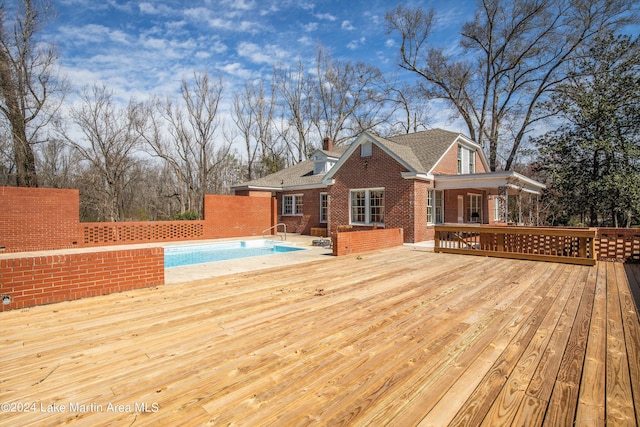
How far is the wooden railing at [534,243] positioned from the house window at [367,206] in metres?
4.36

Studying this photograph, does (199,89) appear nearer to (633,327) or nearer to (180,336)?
(180,336)

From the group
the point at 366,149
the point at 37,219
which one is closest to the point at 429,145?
the point at 366,149

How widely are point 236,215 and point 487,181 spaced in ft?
41.2

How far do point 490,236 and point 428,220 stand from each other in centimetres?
447

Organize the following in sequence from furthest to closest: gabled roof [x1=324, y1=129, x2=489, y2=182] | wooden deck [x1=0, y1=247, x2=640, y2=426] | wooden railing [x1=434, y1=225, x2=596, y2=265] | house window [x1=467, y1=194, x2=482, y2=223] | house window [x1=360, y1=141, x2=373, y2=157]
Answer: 1. house window [x1=467, y1=194, x2=482, y2=223]
2. house window [x1=360, y1=141, x2=373, y2=157]
3. gabled roof [x1=324, y1=129, x2=489, y2=182]
4. wooden railing [x1=434, y1=225, x2=596, y2=265]
5. wooden deck [x1=0, y1=247, x2=640, y2=426]

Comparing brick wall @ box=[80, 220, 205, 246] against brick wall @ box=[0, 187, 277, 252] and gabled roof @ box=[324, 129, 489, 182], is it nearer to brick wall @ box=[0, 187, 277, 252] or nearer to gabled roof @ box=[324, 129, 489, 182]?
brick wall @ box=[0, 187, 277, 252]

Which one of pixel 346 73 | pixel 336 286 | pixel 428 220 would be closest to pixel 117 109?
pixel 346 73

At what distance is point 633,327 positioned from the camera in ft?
12.5

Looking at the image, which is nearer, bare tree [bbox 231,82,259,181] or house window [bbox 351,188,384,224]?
house window [bbox 351,188,384,224]

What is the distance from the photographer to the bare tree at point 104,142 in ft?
70.7

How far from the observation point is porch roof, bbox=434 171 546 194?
12302 mm

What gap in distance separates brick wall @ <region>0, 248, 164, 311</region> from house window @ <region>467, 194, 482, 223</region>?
15963 mm

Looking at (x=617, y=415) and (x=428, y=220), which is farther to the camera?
(x=428, y=220)

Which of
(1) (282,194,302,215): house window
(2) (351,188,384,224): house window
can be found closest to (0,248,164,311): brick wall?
(2) (351,188,384,224): house window
